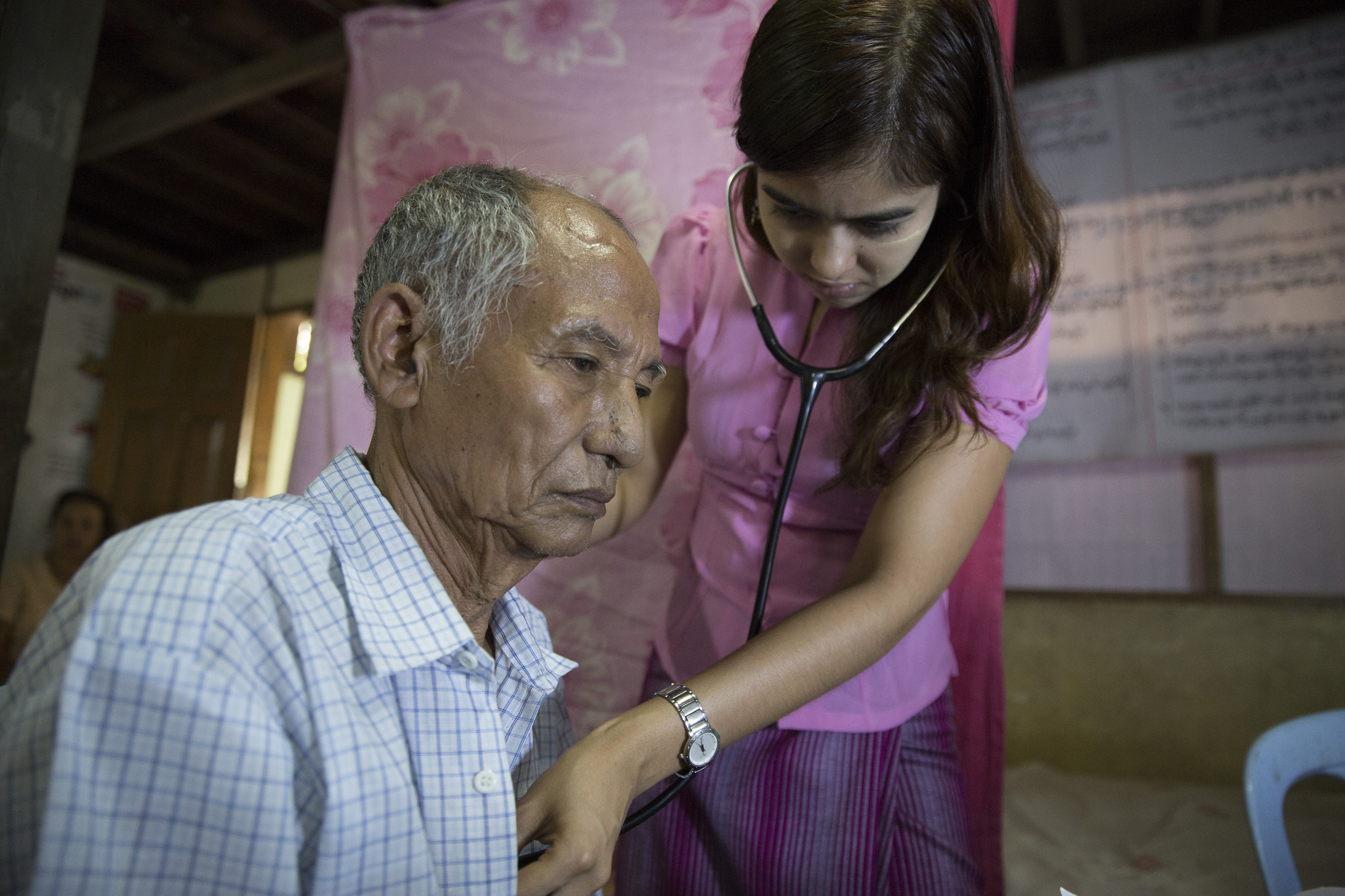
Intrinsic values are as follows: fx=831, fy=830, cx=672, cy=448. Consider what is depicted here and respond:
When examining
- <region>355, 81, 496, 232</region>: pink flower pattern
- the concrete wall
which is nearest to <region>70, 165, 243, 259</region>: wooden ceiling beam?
<region>355, 81, 496, 232</region>: pink flower pattern

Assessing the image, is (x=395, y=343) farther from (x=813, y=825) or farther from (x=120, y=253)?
(x=120, y=253)

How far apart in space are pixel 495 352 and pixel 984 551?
1.07 metres

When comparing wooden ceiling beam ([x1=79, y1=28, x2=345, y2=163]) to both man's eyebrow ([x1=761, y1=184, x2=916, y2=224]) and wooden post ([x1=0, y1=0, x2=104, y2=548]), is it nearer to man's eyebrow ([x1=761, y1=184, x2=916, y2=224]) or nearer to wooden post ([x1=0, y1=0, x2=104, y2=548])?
wooden post ([x1=0, y1=0, x2=104, y2=548])

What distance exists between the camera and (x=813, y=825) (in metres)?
1.09

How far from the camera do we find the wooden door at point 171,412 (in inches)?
207

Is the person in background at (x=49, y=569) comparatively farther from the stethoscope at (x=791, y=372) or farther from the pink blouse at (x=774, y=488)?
the stethoscope at (x=791, y=372)

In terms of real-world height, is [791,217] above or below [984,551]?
above

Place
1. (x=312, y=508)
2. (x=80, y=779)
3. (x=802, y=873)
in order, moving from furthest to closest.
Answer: (x=802, y=873) → (x=312, y=508) → (x=80, y=779)

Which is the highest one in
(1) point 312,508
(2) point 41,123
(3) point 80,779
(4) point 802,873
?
(2) point 41,123

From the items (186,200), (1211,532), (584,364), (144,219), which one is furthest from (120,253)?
(1211,532)

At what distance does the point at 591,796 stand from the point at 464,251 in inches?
22.6

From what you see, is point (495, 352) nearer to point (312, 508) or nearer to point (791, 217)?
point (312, 508)

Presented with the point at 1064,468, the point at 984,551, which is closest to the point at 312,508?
the point at 984,551

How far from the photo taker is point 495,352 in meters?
0.89
